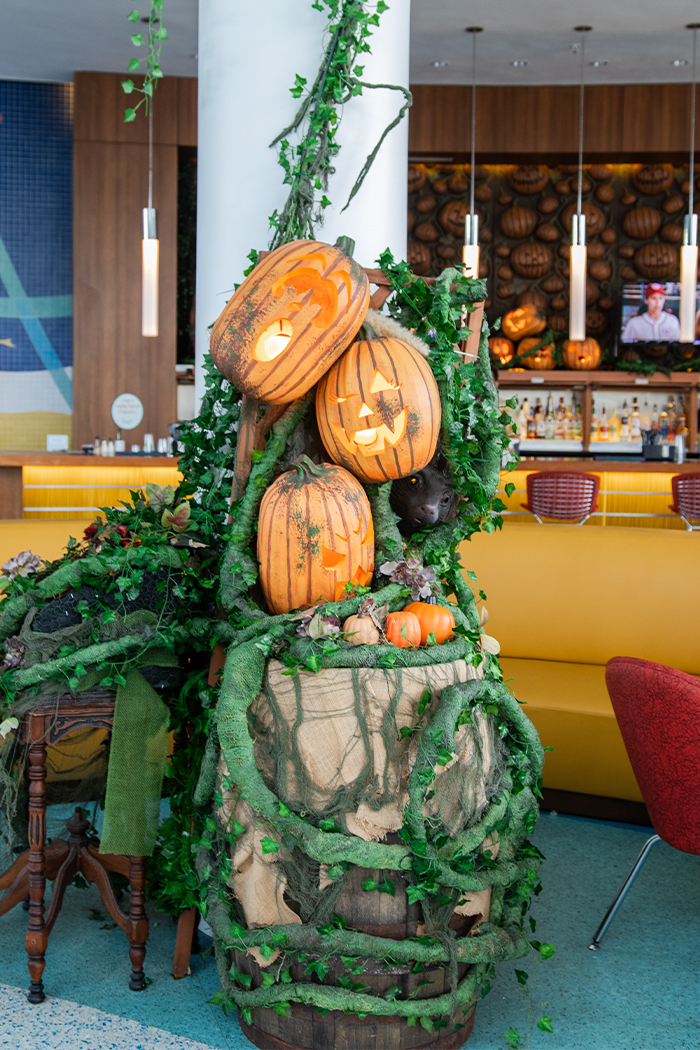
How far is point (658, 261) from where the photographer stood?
25.3 feet

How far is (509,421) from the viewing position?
1.96 meters

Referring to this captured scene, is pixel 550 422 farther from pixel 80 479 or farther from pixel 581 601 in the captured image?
pixel 581 601

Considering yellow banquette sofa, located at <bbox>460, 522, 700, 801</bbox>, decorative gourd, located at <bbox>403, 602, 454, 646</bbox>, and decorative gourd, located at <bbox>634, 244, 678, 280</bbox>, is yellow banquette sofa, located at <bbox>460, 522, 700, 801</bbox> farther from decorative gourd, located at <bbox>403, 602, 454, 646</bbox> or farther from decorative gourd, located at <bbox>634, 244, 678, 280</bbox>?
decorative gourd, located at <bbox>634, 244, 678, 280</bbox>

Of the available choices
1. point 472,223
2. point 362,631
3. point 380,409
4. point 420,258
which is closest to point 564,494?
point 472,223

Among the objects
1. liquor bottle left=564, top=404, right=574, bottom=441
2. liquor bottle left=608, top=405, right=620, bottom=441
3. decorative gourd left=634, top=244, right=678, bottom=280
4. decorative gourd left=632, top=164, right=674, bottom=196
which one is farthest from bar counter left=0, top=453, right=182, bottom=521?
decorative gourd left=632, top=164, right=674, bottom=196

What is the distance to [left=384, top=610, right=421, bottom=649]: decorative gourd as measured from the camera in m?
1.58

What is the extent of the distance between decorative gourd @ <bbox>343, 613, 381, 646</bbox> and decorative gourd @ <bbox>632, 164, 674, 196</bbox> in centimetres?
740

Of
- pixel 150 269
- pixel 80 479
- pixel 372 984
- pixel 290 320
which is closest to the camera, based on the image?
pixel 372 984

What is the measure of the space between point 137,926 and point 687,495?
458 cm

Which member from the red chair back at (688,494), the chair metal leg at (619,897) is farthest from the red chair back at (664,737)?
the red chair back at (688,494)

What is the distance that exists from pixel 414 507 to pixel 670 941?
1.19 meters

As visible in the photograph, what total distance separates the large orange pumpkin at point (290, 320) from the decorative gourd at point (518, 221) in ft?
21.9

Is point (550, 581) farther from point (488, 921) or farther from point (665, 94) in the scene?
point (665, 94)

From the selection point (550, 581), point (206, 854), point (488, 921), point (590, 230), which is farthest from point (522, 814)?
point (590, 230)
